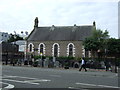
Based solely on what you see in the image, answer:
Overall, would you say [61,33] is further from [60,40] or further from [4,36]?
[4,36]

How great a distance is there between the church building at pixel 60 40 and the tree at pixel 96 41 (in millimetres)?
5727

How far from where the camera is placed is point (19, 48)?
280ft

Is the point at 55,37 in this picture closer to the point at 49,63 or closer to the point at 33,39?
the point at 33,39

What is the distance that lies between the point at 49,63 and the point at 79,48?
96.0 feet

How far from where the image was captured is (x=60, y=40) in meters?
69.4

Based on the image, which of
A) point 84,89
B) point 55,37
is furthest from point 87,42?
point 84,89

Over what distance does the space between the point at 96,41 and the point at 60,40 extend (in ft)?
43.2

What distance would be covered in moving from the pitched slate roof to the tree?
20.4ft

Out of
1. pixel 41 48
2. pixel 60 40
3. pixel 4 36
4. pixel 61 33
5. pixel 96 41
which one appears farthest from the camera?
pixel 4 36

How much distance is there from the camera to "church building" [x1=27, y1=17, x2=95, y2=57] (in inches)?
2665

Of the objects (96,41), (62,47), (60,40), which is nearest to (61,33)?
(60,40)

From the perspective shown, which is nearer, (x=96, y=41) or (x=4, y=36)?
(x=96, y=41)

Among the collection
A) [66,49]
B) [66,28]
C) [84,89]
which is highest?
[66,28]

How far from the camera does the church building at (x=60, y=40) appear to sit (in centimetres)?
6769
